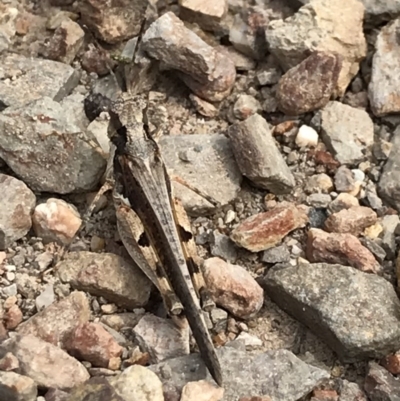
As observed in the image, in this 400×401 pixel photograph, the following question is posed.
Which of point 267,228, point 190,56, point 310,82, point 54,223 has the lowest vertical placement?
point 267,228

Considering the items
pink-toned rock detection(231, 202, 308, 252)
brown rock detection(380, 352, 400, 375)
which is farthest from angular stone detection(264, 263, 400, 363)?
pink-toned rock detection(231, 202, 308, 252)

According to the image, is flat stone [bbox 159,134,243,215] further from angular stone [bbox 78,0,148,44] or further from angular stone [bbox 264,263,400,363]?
angular stone [bbox 78,0,148,44]

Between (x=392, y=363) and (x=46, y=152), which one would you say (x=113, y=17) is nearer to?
(x=46, y=152)

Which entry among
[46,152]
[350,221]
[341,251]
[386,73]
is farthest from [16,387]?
[386,73]

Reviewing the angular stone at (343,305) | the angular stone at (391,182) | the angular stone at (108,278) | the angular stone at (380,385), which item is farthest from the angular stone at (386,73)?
the angular stone at (108,278)

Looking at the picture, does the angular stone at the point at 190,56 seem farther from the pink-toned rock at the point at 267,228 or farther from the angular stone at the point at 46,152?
the pink-toned rock at the point at 267,228
